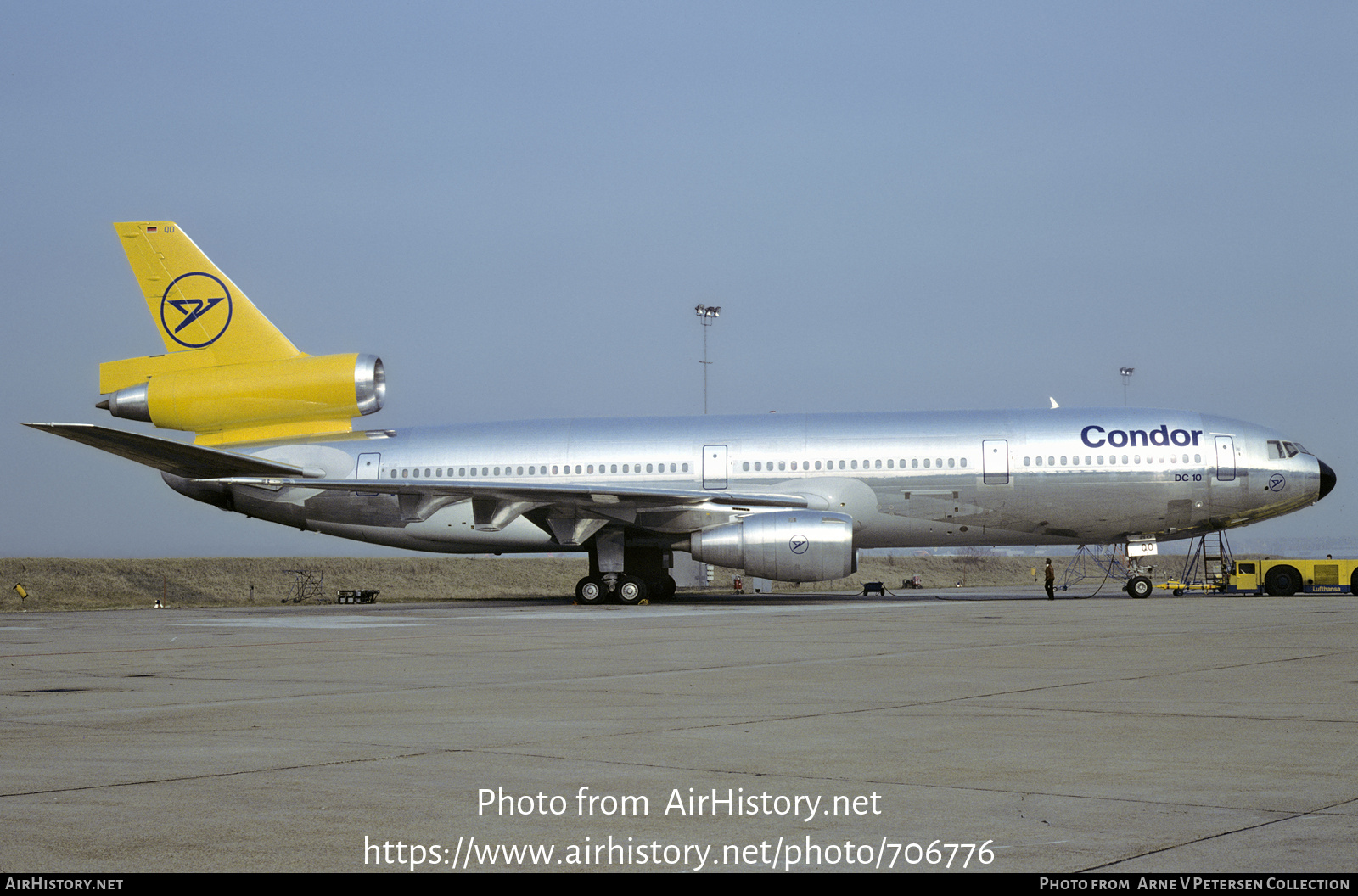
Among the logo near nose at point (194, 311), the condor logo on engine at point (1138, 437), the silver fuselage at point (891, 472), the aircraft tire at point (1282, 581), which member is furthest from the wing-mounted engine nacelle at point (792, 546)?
the logo near nose at point (194, 311)

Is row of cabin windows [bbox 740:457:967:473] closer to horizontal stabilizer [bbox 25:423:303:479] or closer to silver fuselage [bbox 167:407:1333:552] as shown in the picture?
silver fuselage [bbox 167:407:1333:552]

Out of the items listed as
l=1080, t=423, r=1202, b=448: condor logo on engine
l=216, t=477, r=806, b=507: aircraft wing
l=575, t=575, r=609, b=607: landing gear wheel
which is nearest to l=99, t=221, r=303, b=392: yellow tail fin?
l=216, t=477, r=806, b=507: aircraft wing

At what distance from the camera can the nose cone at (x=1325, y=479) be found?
27.0 meters

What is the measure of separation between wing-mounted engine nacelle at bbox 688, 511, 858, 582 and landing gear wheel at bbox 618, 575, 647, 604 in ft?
9.12

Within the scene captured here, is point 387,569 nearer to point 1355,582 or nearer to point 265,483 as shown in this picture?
point 265,483

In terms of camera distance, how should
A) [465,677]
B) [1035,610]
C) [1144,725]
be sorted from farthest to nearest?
[1035,610]
[465,677]
[1144,725]

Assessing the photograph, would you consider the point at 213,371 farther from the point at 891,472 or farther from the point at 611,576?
the point at 891,472

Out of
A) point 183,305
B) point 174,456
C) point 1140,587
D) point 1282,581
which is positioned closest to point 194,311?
point 183,305

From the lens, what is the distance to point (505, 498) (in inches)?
1062

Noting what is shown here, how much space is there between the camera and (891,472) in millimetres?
26891

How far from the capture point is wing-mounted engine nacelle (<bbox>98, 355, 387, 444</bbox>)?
96.2 feet

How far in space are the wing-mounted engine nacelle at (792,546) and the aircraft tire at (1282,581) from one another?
445 inches
